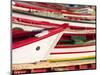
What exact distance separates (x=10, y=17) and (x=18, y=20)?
0.09 meters

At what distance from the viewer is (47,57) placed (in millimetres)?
2229

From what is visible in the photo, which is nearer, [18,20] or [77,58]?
[18,20]

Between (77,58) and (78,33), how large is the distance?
11.6 inches

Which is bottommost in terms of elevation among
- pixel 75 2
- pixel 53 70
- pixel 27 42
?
pixel 53 70

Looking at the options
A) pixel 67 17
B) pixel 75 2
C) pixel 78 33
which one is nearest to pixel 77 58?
pixel 78 33

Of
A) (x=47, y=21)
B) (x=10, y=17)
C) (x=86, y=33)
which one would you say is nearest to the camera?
(x=10, y=17)

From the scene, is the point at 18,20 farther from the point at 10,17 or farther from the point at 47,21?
the point at 47,21

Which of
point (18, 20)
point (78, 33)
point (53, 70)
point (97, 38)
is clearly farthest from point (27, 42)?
point (97, 38)

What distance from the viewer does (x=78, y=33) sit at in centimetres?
237

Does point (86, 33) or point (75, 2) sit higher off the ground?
point (75, 2)

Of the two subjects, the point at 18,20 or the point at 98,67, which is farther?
the point at 98,67

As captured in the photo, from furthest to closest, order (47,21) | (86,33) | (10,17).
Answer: (86,33) → (47,21) → (10,17)

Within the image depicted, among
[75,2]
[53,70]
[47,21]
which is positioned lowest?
[53,70]

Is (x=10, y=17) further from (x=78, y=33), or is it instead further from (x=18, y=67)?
(x=78, y=33)
